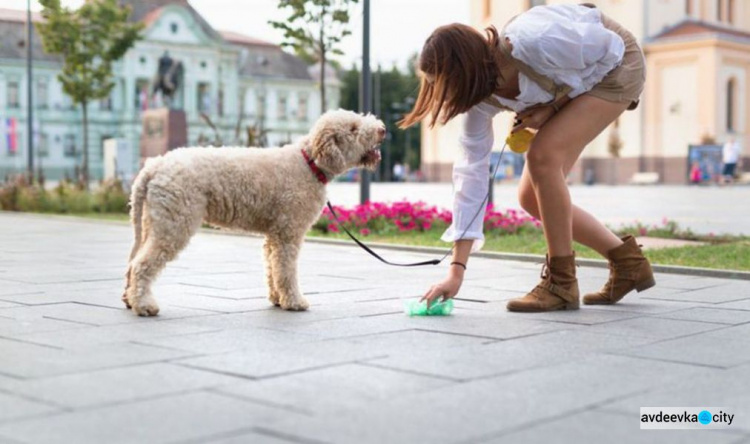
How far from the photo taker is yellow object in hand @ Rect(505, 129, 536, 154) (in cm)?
592

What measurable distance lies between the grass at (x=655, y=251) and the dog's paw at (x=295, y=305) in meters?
4.07

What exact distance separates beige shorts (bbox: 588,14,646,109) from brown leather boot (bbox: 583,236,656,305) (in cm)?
91

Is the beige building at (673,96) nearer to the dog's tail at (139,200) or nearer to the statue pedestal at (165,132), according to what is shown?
the statue pedestal at (165,132)

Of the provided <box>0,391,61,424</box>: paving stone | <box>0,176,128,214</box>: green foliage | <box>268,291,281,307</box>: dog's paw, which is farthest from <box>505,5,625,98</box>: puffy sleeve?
<box>0,176,128,214</box>: green foliage

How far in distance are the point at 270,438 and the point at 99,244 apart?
9.83 m

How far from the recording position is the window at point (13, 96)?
7344cm

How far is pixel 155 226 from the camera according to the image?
5.59 meters

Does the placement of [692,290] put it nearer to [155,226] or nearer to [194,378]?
[155,226]

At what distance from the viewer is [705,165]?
4388 centimetres

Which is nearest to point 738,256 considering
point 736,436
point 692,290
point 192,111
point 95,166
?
point 692,290

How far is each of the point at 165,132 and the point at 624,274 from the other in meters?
24.7

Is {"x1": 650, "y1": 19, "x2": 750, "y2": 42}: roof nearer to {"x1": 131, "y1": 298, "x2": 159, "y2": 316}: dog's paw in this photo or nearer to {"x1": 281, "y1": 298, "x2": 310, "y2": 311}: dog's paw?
{"x1": 281, "y1": 298, "x2": 310, "y2": 311}: dog's paw

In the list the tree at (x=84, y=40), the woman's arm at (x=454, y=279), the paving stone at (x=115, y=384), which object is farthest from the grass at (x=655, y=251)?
the tree at (x=84, y=40)

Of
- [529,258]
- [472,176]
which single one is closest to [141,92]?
[529,258]
